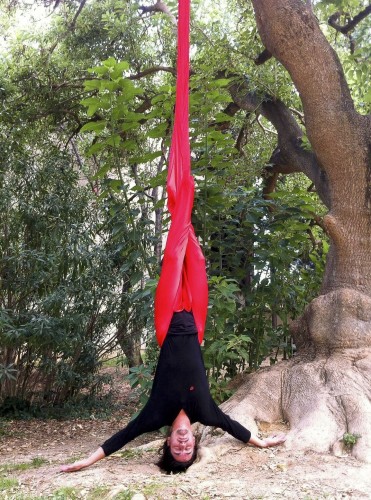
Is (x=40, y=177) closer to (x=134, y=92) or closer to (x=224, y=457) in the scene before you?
(x=134, y=92)

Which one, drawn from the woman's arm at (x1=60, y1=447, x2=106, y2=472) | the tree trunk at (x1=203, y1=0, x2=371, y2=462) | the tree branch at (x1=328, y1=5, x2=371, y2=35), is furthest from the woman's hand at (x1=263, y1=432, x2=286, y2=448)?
the tree branch at (x1=328, y1=5, x2=371, y2=35)

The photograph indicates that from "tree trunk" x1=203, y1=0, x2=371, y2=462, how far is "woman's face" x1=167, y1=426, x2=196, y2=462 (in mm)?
616

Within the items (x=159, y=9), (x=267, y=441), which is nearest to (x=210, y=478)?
(x=267, y=441)

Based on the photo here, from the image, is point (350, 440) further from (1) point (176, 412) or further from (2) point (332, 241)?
(2) point (332, 241)

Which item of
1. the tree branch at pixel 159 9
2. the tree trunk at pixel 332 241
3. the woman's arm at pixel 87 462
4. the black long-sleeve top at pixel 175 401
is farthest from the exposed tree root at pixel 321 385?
the tree branch at pixel 159 9

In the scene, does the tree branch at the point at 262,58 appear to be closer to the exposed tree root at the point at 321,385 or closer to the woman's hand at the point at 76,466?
the exposed tree root at the point at 321,385

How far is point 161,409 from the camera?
3607mm

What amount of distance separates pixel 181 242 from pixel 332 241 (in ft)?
4.27

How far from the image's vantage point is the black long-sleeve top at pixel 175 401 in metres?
3.61

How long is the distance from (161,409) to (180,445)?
0.22 metres

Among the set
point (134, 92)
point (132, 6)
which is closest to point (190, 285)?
point (134, 92)

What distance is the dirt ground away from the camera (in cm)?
317

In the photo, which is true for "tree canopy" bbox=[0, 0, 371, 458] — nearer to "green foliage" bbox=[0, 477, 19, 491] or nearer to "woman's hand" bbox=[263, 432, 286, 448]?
"woman's hand" bbox=[263, 432, 286, 448]

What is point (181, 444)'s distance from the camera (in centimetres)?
357
